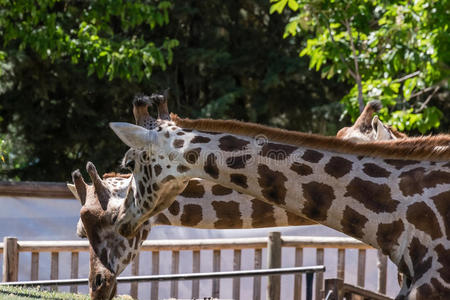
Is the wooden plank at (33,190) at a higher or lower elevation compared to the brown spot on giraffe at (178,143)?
lower

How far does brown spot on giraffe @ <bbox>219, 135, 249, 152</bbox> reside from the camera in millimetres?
3820

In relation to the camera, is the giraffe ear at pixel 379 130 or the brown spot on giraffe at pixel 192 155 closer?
the brown spot on giraffe at pixel 192 155

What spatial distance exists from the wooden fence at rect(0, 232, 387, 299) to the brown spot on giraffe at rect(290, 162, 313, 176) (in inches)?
114

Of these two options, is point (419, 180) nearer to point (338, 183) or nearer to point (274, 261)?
point (338, 183)

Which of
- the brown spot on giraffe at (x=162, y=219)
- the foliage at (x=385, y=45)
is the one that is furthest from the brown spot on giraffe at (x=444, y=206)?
the foliage at (x=385, y=45)

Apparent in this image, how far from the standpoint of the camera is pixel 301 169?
3744 millimetres

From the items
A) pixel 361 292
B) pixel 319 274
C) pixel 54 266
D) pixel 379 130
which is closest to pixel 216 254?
pixel 319 274

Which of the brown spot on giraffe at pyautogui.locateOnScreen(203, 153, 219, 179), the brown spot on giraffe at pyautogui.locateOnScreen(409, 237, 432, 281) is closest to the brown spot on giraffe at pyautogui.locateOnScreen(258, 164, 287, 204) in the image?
the brown spot on giraffe at pyautogui.locateOnScreen(203, 153, 219, 179)

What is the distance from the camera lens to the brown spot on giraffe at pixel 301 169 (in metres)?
3.74

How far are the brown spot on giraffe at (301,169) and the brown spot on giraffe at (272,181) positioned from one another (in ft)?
0.23

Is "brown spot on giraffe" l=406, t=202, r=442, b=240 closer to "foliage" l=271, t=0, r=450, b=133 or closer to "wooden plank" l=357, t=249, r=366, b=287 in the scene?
"wooden plank" l=357, t=249, r=366, b=287

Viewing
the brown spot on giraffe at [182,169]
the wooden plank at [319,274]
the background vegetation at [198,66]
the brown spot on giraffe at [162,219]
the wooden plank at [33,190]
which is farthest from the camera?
the background vegetation at [198,66]

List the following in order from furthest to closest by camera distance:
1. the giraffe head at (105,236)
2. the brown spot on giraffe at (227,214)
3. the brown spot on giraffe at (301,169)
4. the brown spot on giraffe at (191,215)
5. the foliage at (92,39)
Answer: the foliage at (92,39) < the brown spot on giraffe at (191,215) < the brown spot on giraffe at (227,214) < the giraffe head at (105,236) < the brown spot on giraffe at (301,169)

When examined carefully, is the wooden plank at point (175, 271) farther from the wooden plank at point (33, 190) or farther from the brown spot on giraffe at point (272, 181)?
the brown spot on giraffe at point (272, 181)
